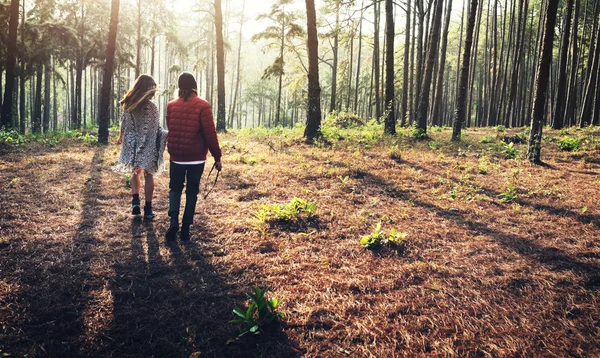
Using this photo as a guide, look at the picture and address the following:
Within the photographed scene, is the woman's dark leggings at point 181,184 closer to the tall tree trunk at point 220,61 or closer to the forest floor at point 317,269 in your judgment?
the forest floor at point 317,269

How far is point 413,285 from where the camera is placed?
3.45 meters

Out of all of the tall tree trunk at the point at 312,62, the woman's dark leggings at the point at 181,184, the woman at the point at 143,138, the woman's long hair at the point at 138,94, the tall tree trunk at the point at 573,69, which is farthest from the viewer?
the tall tree trunk at the point at 573,69

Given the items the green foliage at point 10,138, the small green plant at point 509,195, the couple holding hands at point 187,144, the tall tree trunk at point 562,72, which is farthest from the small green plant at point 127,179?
the tall tree trunk at point 562,72

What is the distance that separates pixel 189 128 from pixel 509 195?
557 cm

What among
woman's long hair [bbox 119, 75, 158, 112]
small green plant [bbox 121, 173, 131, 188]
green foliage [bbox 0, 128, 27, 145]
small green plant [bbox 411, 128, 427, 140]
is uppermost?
woman's long hair [bbox 119, 75, 158, 112]

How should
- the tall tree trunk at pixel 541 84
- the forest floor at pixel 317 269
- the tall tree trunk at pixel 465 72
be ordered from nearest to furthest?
the forest floor at pixel 317 269 → the tall tree trunk at pixel 541 84 → the tall tree trunk at pixel 465 72

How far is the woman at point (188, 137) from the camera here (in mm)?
4402

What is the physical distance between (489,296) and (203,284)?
2785 millimetres

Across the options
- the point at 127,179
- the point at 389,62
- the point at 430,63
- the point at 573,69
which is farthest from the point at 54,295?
the point at 573,69

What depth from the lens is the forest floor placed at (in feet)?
8.64

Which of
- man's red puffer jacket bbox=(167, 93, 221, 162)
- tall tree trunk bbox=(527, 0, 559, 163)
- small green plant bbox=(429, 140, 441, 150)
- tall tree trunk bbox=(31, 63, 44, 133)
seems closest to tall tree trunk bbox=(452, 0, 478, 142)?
small green plant bbox=(429, 140, 441, 150)

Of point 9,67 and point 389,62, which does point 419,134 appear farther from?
point 9,67

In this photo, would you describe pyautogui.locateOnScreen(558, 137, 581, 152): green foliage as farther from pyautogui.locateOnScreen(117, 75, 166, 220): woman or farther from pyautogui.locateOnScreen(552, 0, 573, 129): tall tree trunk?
pyautogui.locateOnScreen(117, 75, 166, 220): woman

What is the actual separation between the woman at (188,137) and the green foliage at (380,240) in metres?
2.23
